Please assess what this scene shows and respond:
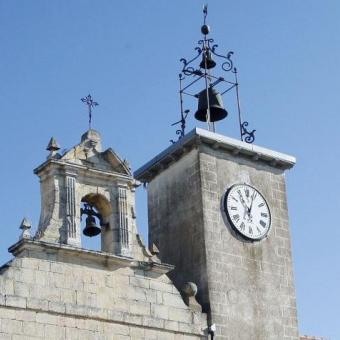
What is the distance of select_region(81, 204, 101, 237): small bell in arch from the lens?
23.6 meters

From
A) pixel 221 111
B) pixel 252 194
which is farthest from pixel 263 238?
pixel 221 111

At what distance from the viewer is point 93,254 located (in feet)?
73.9

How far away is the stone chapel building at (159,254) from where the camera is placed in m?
21.8

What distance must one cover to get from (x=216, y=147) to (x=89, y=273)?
4.69 metres

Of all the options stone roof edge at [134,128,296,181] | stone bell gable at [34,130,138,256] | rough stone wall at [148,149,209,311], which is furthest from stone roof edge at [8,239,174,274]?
stone roof edge at [134,128,296,181]

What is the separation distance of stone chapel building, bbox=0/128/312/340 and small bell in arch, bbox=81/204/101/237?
2cm

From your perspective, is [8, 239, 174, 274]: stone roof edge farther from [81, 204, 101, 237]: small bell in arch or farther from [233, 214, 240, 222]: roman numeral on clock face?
[233, 214, 240, 222]: roman numeral on clock face

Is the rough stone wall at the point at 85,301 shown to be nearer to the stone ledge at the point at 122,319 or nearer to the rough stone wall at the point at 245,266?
the stone ledge at the point at 122,319

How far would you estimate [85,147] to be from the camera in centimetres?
2352

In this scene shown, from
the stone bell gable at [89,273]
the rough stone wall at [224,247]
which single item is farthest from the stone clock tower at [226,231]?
the stone bell gable at [89,273]

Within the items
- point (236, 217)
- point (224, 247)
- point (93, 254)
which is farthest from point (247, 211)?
point (93, 254)

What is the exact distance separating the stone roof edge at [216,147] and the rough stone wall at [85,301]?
3298 millimetres

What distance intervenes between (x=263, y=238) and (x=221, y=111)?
10.8 ft

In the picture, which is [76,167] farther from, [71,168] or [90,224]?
[90,224]
